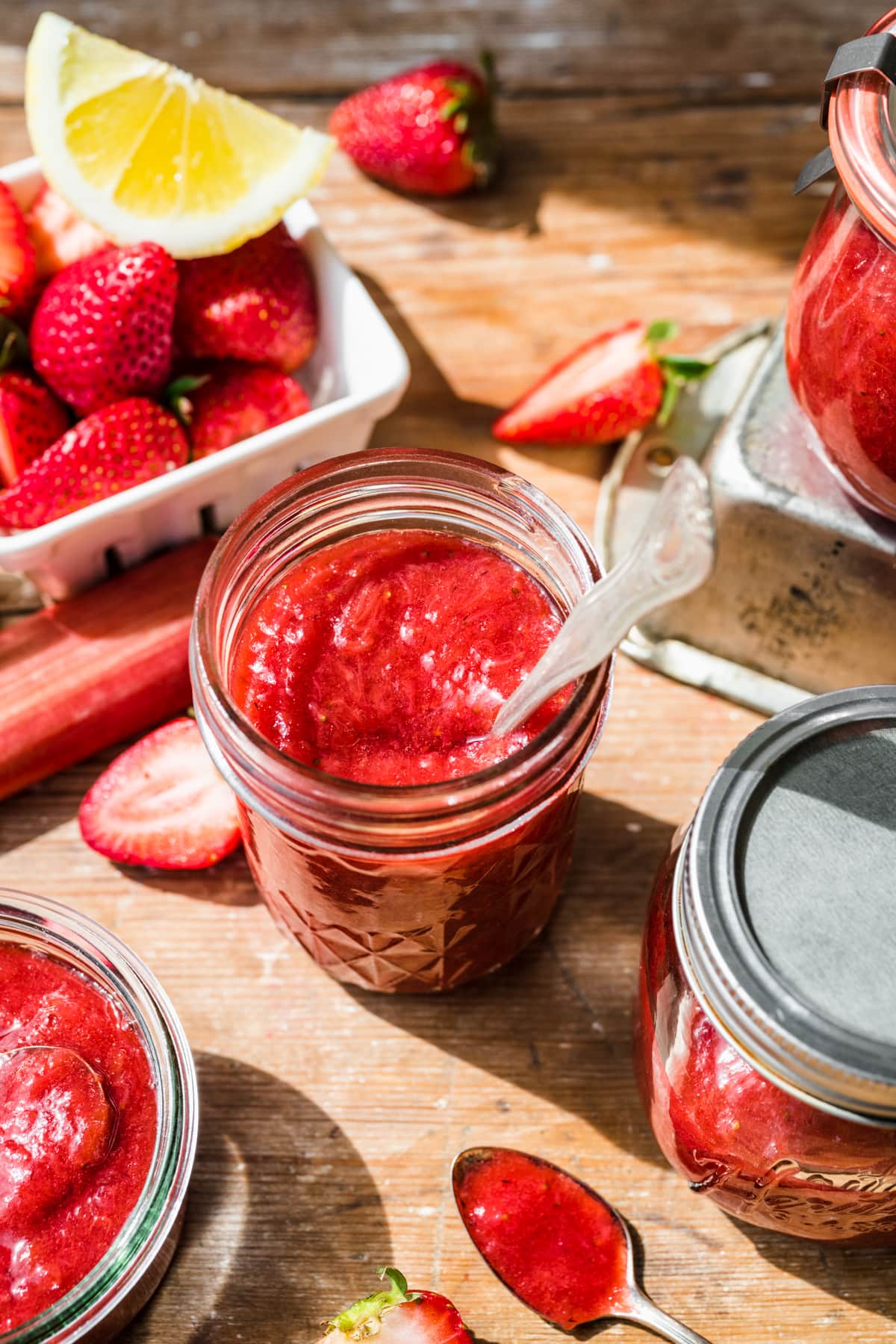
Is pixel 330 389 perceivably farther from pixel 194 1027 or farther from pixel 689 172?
pixel 194 1027

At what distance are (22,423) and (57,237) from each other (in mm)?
233

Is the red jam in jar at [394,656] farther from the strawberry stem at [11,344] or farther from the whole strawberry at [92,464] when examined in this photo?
the strawberry stem at [11,344]

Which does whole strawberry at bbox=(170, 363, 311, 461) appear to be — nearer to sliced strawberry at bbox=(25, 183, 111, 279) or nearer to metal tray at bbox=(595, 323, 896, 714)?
sliced strawberry at bbox=(25, 183, 111, 279)

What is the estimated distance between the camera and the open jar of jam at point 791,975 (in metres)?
0.95

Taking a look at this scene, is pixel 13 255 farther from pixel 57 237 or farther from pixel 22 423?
pixel 22 423

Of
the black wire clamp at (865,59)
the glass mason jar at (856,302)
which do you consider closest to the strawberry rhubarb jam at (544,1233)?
the glass mason jar at (856,302)

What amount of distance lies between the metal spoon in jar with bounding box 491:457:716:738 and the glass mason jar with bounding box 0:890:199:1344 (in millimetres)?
422

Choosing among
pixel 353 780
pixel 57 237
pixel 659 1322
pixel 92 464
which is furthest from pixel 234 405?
pixel 659 1322

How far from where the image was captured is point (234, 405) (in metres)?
1.44

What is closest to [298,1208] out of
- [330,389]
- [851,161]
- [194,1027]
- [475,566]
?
[194,1027]

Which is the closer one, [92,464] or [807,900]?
[807,900]

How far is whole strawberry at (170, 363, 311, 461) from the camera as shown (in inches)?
56.4

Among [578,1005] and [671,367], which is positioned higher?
[671,367]

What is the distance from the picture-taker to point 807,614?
140 cm
